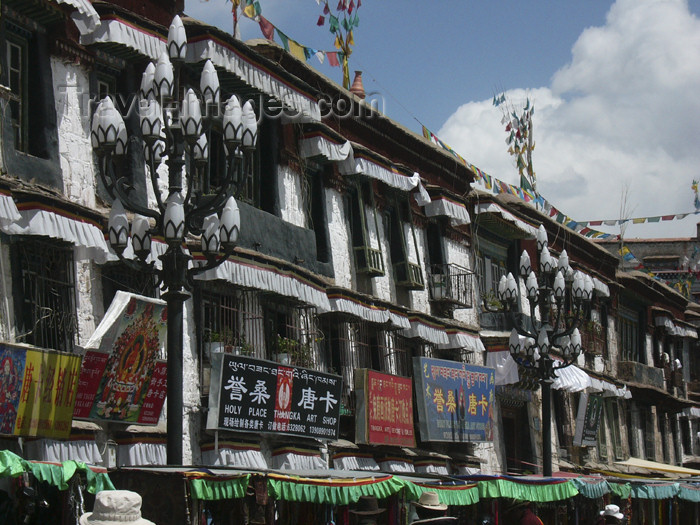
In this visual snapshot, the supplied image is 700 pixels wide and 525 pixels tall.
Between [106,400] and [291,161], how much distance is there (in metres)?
6.66

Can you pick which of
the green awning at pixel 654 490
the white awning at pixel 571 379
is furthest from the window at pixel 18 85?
the white awning at pixel 571 379

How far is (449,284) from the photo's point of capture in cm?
2398

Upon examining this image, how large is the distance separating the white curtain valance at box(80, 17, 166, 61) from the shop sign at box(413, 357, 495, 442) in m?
8.74

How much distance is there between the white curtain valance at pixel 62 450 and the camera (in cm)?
1322

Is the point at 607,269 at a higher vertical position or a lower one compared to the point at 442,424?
higher

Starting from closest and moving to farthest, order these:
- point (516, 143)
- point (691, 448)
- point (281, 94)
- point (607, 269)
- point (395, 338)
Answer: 1. point (281, 94)
2. point (395, 338)
3. point (516, 143)
4. point (607, 269)
5. point (691, 448)

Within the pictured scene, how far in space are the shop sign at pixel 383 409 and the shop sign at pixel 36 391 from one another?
23.7ft

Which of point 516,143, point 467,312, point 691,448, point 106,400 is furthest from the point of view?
point 691,448

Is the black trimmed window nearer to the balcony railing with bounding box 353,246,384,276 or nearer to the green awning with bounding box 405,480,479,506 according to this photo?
the balcony railing with bounding box 353,246,384,276

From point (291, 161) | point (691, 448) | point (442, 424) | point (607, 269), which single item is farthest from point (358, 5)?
point (691, 448)

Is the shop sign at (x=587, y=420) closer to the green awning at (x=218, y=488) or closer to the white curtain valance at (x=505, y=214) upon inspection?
the white curtain valance at (x=505, y=214)

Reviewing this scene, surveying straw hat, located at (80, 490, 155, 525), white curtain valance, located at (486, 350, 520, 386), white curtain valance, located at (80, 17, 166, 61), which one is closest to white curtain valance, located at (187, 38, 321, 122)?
white curtain valance, located at (80, 17, 166, 61)

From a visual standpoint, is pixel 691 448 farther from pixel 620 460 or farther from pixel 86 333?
pixel 86 333

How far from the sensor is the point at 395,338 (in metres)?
22.1
